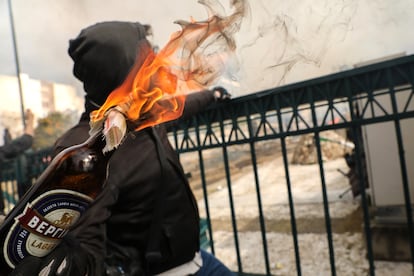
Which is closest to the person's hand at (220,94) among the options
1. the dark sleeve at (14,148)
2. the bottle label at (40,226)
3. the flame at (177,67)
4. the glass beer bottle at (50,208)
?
the flame at (177,67)

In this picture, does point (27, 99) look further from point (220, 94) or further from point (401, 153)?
point (401, 153)

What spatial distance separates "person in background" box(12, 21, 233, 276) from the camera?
3.87 feet

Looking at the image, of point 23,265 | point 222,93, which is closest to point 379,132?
point 222,93

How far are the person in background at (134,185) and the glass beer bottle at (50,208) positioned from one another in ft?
0.57

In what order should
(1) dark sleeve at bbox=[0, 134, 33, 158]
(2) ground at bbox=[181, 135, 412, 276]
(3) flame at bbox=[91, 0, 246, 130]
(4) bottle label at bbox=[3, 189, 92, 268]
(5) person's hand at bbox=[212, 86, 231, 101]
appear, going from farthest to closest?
1. (1) dark sleeve at bbox=[0, 134, 33, 158]
2. (2) ground at bbox=[181, 135, 412, 276]
3. (5) person's hand at bbox=[212, 86, 231, 101]
4. (3) flame at bbox=[91, 0, 246, 130]
5. (4) bottle label at bbox=[3, 189, 92, 268]

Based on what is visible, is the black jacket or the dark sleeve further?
the dark sleeve

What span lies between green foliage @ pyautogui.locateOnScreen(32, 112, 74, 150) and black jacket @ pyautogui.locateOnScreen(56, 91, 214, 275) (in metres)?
4.86

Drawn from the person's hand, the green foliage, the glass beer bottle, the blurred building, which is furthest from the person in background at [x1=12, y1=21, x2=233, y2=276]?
the blurred building

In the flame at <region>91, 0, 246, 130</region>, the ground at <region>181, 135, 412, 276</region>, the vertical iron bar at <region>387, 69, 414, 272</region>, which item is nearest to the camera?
the flame at <region>91, 0, 246, 130</region>

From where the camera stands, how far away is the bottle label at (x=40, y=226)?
2.61 ft

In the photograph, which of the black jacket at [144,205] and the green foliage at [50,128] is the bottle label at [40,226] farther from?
the green foliage at [50,128]

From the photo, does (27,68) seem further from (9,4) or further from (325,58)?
(325,58)

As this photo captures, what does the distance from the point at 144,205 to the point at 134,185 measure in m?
0.11

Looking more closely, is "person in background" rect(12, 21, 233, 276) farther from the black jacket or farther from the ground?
the ground
